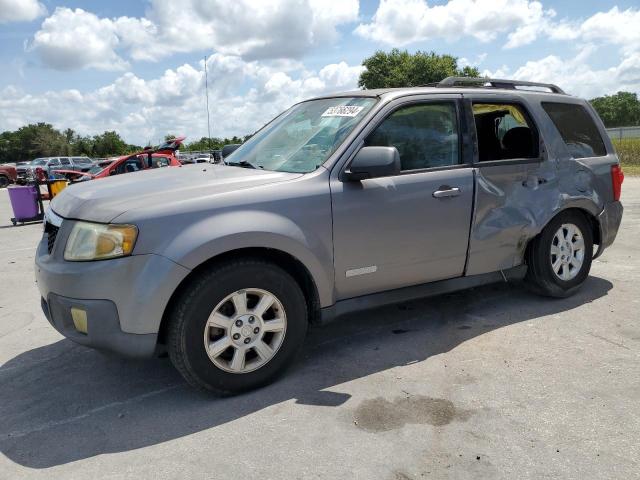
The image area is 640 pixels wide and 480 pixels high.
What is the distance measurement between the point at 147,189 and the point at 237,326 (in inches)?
39.1

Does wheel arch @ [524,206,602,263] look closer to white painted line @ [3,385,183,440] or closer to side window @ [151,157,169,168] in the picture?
white painted line @ [3,385,183,440]

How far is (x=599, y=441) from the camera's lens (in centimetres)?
266

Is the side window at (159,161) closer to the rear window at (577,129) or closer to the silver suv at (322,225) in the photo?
the silver suv at (322,225)

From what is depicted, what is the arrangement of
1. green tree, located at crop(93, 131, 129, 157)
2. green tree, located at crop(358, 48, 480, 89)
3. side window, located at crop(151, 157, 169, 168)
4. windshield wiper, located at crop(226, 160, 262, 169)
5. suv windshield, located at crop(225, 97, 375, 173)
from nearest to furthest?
suv windshield, located at crop(225, 97, 375, 173) < windshield wiper, located at crop(226, 160, 262, 169) < side window, located at crop(151, 157, 169, 168) < green tree, located at crop(358, 48, 480, 89) < green tree, located at crop(93, 131, 129, 157)

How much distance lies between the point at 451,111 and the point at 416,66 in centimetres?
4961

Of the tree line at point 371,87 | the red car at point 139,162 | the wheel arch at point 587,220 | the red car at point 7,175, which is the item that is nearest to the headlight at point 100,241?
the wheel arch at point 587,220

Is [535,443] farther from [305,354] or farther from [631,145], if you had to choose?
[631,145]

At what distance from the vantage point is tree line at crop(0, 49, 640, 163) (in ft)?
165

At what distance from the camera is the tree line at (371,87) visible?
165 feet

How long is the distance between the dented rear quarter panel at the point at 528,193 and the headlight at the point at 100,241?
2453 mm

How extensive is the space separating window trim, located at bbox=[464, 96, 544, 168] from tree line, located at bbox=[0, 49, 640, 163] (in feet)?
152

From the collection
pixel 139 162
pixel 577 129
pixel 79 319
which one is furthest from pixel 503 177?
pixel 139 162

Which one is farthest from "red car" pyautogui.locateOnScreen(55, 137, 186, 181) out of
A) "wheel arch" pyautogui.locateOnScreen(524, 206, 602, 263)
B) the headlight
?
the headlight

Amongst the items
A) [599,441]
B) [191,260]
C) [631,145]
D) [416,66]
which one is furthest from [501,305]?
[416,66]
